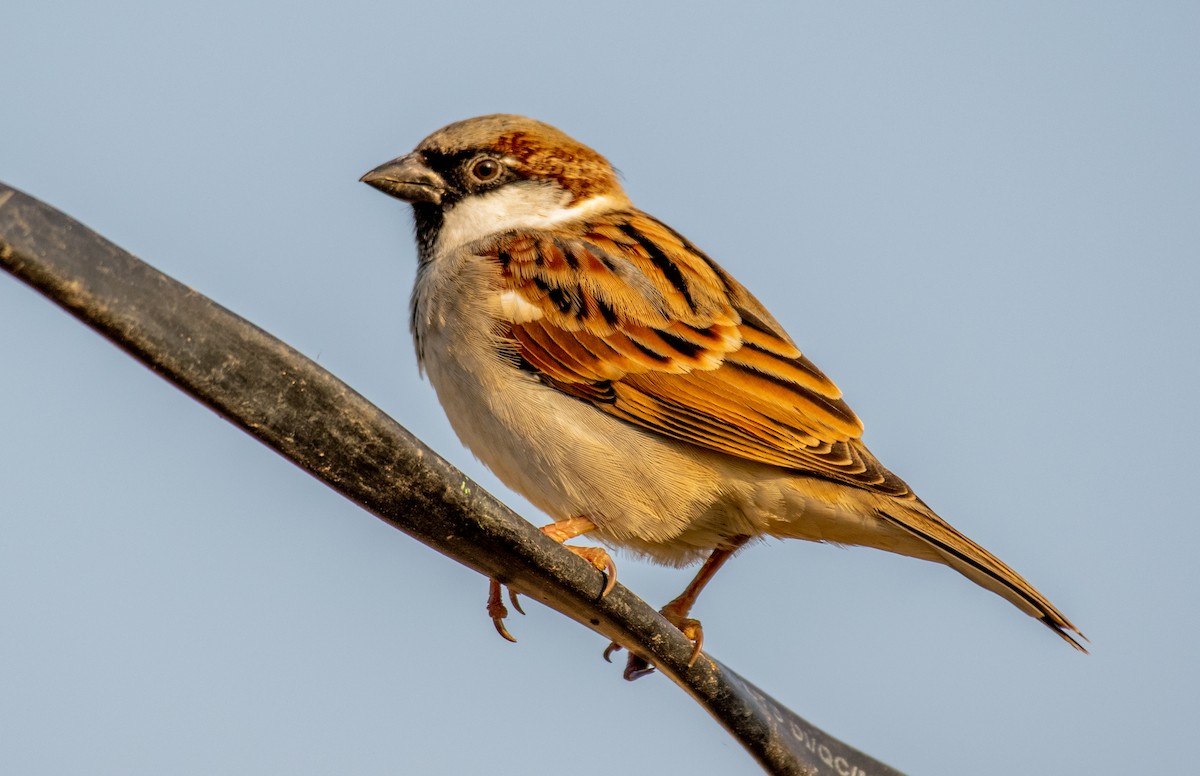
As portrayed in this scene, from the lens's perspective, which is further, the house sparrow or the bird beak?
the bird beak

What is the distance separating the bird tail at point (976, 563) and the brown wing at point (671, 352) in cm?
13

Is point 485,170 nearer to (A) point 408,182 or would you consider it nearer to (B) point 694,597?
(A) point 408,182

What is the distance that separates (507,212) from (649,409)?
54.5 inches

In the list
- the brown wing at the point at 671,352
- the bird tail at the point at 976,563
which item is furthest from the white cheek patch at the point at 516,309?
the bird tail at the point at 976,563

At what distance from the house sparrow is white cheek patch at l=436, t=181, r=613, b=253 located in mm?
54

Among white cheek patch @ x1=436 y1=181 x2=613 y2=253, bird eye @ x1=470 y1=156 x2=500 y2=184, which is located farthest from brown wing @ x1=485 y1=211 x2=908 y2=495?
bird eye @ x1=470 y1=156 x2=500 y2=184

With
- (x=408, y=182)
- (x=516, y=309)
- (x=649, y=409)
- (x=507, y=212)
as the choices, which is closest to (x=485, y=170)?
(x=507, y=212)

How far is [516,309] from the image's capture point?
5422 millimetres

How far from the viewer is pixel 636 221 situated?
245 inches

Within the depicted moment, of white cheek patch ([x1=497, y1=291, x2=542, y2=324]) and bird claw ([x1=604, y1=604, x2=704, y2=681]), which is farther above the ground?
white cheek patch ([x1=497, y1=291, x2=542, y2=324])

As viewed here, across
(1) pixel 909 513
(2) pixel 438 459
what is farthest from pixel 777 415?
(2) pixel 438 459

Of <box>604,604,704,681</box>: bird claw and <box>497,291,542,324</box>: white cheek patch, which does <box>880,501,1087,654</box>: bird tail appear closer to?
<box>604,604,704,681</box>: bird claw

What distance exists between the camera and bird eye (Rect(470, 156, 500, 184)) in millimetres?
6227

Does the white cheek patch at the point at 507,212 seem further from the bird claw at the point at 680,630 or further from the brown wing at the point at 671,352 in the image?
the bird claw at the point at 680,630
